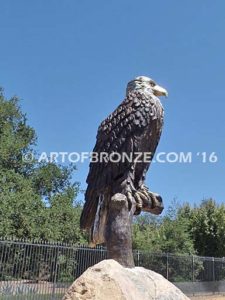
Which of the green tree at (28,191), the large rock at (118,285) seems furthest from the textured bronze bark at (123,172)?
the green tree at (28,191)

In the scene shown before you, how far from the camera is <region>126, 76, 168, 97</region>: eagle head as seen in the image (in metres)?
5.93

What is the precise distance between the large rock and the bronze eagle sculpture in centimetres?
79

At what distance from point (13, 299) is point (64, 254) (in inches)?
101

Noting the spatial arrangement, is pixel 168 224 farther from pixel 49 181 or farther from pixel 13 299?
pixel 13 299

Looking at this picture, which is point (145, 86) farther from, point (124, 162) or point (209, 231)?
point (209, 231)

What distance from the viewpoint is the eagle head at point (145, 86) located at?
5.93 meters

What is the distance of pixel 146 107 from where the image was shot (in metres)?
5.46

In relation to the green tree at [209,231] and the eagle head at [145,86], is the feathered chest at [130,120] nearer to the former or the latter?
the eagle head at [145,86]

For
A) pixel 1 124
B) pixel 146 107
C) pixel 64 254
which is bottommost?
pixel 64 254

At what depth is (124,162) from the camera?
524 cm

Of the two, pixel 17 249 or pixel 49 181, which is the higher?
pixel 49 181

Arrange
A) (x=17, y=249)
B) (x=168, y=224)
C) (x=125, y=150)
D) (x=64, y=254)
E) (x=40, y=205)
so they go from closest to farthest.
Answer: (x=125, y=150) < (x=17, y=249) < (x=64, y=254) < (x=40, y=205) < (x=168, y=224)

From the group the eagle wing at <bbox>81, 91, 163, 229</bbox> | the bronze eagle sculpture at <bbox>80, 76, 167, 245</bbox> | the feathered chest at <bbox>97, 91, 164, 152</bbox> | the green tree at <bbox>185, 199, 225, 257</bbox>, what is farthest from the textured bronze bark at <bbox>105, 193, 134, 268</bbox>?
the green tree at <bbox>185, 199, 225, 257</bbox>

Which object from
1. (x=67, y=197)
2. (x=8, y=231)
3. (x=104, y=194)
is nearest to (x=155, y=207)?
(x=104, y=194)
